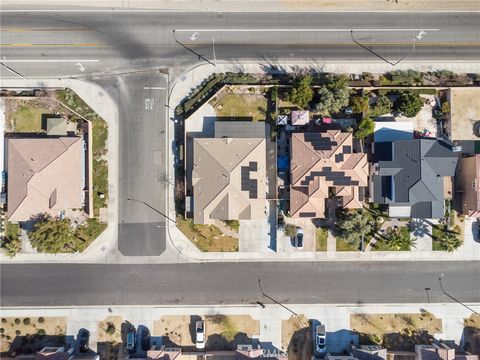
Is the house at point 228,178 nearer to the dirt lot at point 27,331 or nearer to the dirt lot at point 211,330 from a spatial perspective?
the dirt lot at point 211,330

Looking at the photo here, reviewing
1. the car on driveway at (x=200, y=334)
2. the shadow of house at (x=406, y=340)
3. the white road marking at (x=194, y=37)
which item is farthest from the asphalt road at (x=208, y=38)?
the shadow of house at (x=406, y=340)

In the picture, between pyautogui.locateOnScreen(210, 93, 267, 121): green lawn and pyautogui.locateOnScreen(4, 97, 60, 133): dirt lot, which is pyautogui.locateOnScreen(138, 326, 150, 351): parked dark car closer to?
pyautogui.locateOnScreen(4, 97, 60, 133): dirt lot

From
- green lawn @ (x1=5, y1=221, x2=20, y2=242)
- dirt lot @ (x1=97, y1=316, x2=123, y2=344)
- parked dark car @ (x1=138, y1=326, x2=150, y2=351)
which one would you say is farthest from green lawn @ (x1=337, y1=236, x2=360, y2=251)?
green lawn @ (x1=5, y1=221, x2=20, y2=242)

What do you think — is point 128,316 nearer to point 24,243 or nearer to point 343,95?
point 24,243

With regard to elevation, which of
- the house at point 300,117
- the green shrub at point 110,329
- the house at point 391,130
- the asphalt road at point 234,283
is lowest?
the green shrub at point 110,329

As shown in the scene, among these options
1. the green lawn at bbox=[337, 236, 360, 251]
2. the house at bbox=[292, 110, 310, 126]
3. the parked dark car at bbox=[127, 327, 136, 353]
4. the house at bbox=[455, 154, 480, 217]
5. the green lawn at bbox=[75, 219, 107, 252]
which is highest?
the house at bbox=[292, 110, 310, 126]

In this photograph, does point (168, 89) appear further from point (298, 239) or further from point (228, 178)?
point (298, 239)

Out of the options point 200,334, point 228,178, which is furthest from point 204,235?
point 200,334
